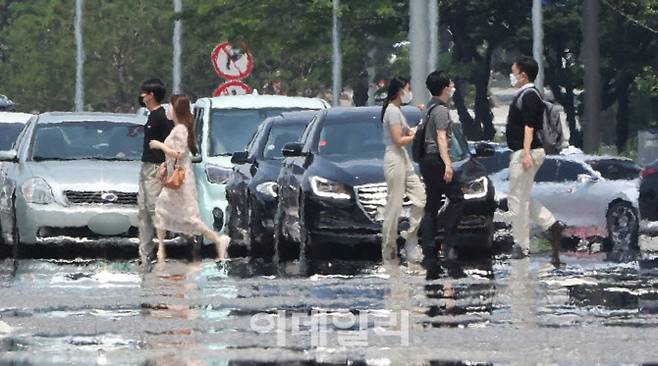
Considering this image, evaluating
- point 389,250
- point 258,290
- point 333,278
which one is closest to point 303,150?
point 389,250

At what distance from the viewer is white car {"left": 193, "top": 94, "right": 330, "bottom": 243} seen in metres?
27.0

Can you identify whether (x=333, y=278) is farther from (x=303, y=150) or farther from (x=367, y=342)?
(x=367, y=342)

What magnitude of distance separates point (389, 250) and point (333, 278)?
2.48 m

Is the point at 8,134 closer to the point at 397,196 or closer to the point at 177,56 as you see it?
the point at 397,196

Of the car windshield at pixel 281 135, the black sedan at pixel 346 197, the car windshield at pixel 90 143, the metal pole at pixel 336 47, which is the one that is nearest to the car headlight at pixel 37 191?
the car windshield at pixel 90 143

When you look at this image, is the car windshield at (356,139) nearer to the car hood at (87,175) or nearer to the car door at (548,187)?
the car hood at (87,175)

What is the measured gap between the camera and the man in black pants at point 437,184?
22125 millimetres

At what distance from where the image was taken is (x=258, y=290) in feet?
59.7

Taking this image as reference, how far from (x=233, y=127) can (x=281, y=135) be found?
170 cm

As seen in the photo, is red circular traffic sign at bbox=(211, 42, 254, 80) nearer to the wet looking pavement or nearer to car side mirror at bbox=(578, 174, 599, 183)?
car side mirror at bbox=(578, 174, 599, 183)

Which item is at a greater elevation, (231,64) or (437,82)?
(231,64)

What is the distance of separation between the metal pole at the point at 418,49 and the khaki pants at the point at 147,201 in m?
9.74

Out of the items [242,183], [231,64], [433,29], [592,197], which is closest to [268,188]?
[242,183]

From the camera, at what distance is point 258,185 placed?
25.3 m
